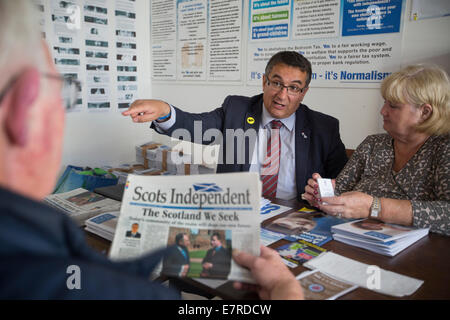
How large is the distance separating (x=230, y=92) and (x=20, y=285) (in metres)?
2.85

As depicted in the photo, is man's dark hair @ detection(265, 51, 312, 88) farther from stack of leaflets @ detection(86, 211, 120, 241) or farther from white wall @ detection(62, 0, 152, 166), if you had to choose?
white wall @ detection(62, 0, 152, 166)

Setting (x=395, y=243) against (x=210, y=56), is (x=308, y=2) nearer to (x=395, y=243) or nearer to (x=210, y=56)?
(x=210, y=56)

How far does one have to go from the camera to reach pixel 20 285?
0.37 meters

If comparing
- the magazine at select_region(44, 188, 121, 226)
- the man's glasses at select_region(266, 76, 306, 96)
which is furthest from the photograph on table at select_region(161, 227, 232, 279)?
the man's glasses at select_region(266, 76, 306, 96)

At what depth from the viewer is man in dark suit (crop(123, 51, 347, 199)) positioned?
6.53 feet

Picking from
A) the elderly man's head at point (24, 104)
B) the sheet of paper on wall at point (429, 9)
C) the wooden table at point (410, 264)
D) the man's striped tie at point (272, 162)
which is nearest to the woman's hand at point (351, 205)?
the wooden table at point (410, 264)

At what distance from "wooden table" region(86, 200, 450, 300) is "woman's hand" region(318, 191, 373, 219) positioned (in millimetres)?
220

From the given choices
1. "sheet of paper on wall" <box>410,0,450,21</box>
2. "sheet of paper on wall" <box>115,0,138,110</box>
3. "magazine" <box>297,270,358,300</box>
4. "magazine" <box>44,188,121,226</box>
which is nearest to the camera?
"magazine" <box>297,270,358,300</box>

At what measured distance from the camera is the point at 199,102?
11.0 ft

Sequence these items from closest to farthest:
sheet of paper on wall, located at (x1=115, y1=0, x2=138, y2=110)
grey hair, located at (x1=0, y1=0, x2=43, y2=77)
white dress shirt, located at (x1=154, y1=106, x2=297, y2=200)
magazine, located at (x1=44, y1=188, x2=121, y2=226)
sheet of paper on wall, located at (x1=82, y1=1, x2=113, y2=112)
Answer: grey hair, located at (x1=0, y1=0, x2=43, y2=77) → magazine, located at (x1=44, y1=188, x2=121, y2=226) → white dress shirt, located at (x1=154, y1=106, x2=297, y2=200) → sheet of paper on wall, located at (x1=82, y1=1, x2=113, y2=112) → sheet of paper on wall, located at (x1=115, y1=0, x2=138, y2=110)

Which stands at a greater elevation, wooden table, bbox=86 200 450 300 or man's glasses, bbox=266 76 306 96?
man's glasses, bbox=266 76 306 96

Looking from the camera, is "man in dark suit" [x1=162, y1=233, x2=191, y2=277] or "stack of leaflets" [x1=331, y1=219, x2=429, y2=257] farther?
"stack of leaflets" [x1=331, y1=219, x2=429, y2=257]

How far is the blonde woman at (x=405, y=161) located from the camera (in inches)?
51.9
